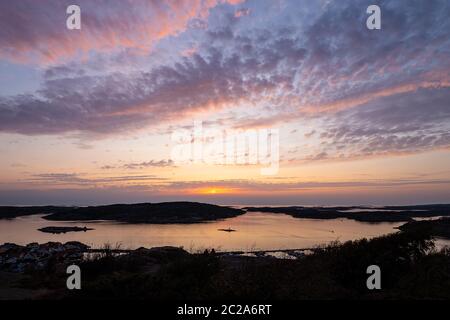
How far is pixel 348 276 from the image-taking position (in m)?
12.5

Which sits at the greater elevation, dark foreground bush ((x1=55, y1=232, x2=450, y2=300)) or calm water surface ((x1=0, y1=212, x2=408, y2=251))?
dark foreground bush ((x1=55, y1=232, x2=450, y2=300))

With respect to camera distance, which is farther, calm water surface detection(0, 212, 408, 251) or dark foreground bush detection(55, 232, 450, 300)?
calm water surface detection(0, 212, 408, 251)

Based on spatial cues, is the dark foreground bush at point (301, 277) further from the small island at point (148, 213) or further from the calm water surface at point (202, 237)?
the small island at point (148, 213)

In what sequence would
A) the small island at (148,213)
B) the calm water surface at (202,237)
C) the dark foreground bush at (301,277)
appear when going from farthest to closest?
the small island at (148,213) < the calm water surface at (202,237) < the dark foreground bush at (301,277)

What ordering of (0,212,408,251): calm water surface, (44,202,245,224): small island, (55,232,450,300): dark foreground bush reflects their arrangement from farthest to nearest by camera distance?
1. (44,202,245,224): small island
2. (0,212,408,251): calm water surface
3. (55,232,450,300): dark foreground bush

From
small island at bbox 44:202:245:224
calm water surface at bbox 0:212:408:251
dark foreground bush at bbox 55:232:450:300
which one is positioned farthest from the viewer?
small island at bbox 44:202:245:224

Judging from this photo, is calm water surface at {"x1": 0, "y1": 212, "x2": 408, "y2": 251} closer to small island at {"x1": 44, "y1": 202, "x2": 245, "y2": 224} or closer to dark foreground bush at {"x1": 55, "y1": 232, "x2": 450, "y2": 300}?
dark foreground bush at {"x1": 55, "y1": 232, "x2": 450, "y2": 300}

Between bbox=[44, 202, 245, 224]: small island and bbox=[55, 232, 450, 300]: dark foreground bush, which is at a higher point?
bbox=[55, 232, 450, 300]: dark foreground bush

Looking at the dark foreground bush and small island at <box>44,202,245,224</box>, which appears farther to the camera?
small island at <box>44,202,245,224</box>

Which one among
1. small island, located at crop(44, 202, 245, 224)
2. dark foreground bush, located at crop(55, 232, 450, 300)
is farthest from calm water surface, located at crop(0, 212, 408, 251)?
small island, located at crop(44, 202, 245, 224)

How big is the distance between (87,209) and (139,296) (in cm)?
12273

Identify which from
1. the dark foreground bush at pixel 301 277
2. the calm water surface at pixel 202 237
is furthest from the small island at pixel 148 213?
the dark foreground bush at pixel 301 277

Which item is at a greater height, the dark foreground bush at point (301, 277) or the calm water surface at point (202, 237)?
the dark foreground bush at point (301, 277)
